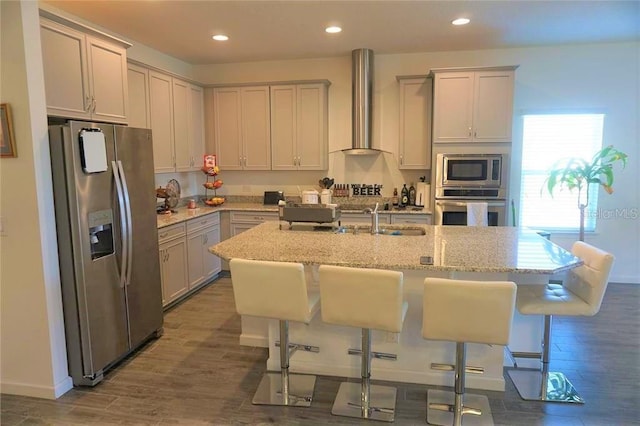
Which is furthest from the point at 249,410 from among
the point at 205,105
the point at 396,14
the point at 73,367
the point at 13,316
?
the point at 205,105

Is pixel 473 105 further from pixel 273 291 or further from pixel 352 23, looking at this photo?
pixel 273 291

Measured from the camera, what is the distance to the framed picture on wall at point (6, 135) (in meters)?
2.57

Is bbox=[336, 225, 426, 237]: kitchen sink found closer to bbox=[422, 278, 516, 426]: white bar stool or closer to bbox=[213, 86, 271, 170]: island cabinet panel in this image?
bbox=[422, 278, 516, 426]: white bar stool

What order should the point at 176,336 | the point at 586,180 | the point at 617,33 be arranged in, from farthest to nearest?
1. the point at 586,180
2. the point at 617,33
3. the point at 176,336

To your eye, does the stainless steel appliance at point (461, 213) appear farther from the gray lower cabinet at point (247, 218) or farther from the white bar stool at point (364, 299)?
the white bar stool at point (364, 299)

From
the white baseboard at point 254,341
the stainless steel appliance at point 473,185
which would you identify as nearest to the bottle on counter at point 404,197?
the stainless steel appliance at point 473,185

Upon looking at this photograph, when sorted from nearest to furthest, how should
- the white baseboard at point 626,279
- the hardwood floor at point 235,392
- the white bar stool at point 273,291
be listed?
the white bar stool at point 273,291
the hardwood floor at point 235,392
the white baseboard at point 626,279

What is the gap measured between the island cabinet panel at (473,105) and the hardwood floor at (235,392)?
2195 mm

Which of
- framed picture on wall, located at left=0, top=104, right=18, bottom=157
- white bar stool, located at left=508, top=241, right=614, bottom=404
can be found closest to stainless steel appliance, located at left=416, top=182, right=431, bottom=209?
white bar stool, located at left=508, top=241, right=614, bottom=404

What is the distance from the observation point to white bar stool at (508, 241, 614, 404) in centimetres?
254

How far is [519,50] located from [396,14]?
2120 millimetres

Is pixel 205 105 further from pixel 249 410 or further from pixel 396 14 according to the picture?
pixel 249 410

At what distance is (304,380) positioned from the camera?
114 inches

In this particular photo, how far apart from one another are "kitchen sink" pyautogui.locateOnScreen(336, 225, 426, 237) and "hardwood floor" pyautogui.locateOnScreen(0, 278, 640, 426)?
1.10 meters
